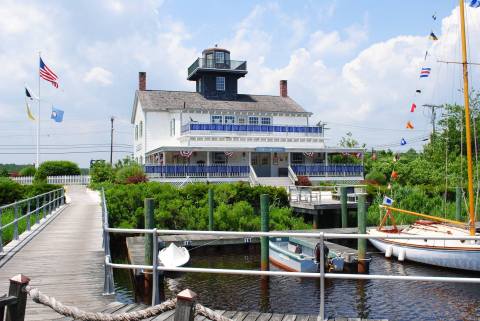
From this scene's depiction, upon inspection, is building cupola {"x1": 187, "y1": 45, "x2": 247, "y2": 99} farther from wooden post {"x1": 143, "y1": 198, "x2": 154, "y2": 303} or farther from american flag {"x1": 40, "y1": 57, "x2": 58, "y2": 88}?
wooden post {"x1": 143, "y1": 198, "x2": 154, "y2": 303}

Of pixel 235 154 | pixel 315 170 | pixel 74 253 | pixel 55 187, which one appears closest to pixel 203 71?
pixel 235 154

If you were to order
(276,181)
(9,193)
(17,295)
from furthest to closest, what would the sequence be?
(276,181), (9,193), (17,295)

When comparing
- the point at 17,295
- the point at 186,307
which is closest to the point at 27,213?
the point at 17,295

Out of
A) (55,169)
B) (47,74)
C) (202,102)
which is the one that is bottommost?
(55,169)

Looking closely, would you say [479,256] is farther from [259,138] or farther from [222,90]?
[222,90]

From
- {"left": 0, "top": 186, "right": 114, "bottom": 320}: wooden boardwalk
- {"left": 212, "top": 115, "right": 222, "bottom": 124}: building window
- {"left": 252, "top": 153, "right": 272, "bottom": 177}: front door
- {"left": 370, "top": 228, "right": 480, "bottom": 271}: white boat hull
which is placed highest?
{"left": 212, "top": 115, "right": 222, "bottom": 124}: building window

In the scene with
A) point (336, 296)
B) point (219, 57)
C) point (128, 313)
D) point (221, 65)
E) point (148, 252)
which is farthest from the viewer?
point (219, 57)

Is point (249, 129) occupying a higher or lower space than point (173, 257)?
higher

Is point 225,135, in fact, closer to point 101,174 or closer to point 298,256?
point 101,174

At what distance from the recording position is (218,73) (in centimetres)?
4744

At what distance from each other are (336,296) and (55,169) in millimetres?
35955

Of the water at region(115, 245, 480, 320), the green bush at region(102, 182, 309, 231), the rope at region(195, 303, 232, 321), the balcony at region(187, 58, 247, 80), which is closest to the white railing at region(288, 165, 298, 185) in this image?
the green bush at region(102, 182, 309, 231)

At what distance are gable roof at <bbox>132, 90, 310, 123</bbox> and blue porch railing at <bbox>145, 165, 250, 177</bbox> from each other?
846 cm

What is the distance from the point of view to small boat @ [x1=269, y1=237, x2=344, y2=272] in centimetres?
1591
